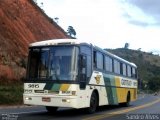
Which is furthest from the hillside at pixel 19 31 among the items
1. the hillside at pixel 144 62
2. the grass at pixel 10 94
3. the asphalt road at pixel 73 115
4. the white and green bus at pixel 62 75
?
the hillside at pixel 144 62

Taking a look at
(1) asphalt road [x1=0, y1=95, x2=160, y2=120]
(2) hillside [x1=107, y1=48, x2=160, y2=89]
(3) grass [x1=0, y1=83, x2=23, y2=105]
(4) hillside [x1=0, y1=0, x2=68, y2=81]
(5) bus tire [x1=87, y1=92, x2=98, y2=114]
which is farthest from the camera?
(2) hillside [x1=107, y1=48, x2=160, y2=89]

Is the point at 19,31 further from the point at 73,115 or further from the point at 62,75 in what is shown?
the point at 62,75

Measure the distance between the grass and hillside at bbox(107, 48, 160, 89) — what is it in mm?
89859

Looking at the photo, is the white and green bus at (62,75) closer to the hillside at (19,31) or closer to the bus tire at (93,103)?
the bus tire at (93,103)

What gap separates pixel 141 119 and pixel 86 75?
10.1 ft

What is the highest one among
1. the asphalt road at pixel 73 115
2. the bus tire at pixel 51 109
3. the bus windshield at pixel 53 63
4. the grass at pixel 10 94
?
the bus windshield at pixel 53 63

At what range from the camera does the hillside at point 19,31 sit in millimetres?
38469

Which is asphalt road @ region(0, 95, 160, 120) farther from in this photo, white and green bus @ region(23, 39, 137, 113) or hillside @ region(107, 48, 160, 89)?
hillside @ region(107, 48, 160, 89)

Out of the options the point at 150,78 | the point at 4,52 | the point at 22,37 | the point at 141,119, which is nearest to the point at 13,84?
the point at 4,52

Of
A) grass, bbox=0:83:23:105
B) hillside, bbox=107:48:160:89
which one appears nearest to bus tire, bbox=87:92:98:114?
grass, bbox=0:83:23:105

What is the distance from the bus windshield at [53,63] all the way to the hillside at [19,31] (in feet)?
55.4

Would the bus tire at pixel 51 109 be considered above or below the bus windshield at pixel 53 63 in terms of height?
below

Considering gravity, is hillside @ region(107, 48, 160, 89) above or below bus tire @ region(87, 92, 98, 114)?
above

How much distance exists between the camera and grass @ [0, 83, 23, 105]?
29.5 meters
